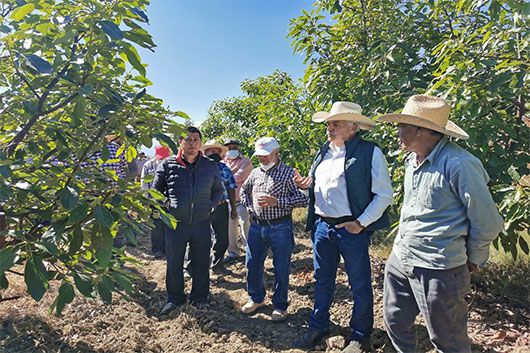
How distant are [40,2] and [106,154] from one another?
813 mm

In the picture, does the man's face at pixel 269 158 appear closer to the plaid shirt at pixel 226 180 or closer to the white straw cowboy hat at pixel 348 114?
the white straw cowboy hat at pixel 348 114

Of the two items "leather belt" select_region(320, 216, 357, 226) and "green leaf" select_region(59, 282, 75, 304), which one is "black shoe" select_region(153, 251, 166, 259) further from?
"green leaf" select_region(59, 282, 75, 304)

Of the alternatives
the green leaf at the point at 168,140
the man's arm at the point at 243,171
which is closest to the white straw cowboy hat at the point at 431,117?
the green leaf at the point at 168,140

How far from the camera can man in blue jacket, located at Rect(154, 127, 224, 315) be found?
3738 mm

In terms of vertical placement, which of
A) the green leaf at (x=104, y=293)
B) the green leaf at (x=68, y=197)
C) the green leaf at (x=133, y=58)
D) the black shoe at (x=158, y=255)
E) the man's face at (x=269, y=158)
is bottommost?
the black shoe at (x=158, y=255)

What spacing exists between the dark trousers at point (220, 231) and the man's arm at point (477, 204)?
377cm

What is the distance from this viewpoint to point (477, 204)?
1955 mm

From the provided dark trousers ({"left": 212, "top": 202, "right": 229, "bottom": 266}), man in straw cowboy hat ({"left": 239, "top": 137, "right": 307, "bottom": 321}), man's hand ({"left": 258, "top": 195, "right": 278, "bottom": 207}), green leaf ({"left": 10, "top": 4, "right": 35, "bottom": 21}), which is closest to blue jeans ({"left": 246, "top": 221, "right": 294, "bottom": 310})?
man in straw cowboy hat ({"left": 239, "top": 137, "right": 307, "bottom": 321})

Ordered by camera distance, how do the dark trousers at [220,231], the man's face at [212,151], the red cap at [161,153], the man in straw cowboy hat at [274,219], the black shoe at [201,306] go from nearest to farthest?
the man in straw cowboy hat at [274,219]
the black shoe at [201,306]
the dark trousers at [220,231]
the man's face at [212,151]
the red cap at [161,153]

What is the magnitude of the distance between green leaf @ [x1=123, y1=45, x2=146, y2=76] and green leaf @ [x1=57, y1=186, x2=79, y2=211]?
2.10 feet

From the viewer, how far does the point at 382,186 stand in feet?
9.30

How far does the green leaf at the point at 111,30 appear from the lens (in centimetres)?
145

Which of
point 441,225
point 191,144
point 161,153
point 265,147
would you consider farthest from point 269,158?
point 161,153

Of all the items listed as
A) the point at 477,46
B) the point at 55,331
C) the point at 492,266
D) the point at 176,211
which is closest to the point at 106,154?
the point at 176,211
